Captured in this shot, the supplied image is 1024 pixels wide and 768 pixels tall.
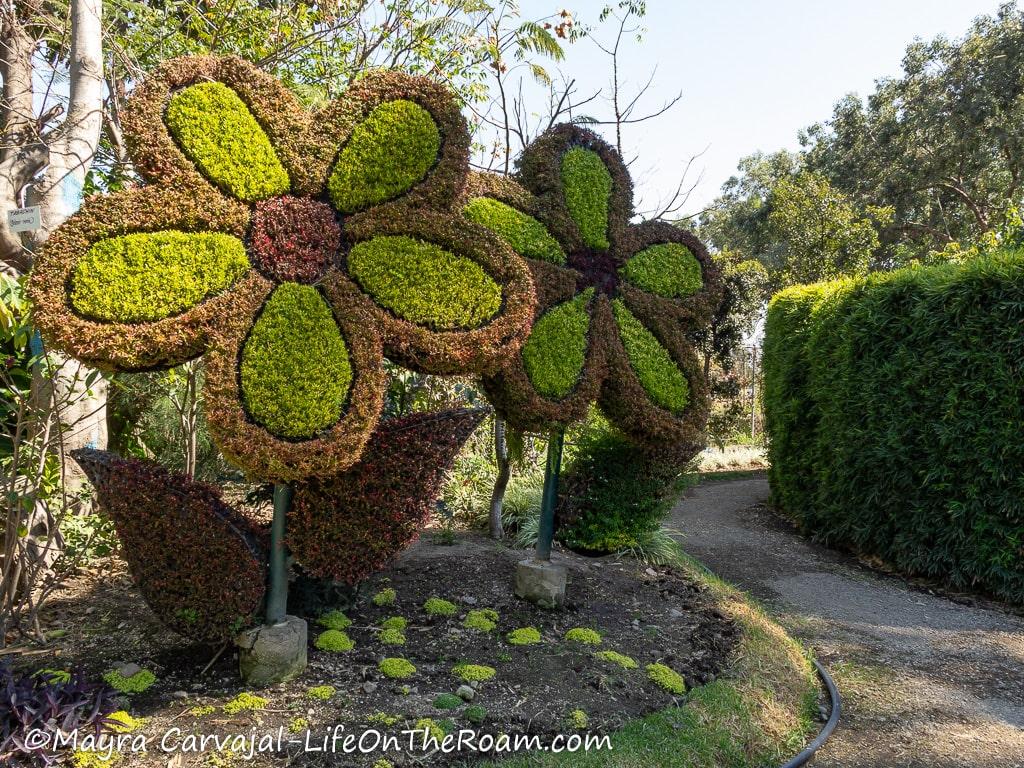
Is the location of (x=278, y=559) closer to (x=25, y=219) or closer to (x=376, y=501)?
(x=376, y=501)

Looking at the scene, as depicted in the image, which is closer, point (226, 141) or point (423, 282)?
point (226, 141)

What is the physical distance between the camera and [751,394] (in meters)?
16.1

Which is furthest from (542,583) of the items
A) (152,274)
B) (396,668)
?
(152,274)

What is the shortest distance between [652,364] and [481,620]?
1942 mm

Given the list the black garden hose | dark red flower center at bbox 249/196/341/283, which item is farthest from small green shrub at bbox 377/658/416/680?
dark red flower center at bbox 249/196/341/283

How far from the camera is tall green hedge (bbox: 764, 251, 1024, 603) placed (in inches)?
234

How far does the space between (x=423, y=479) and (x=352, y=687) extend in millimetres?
1064

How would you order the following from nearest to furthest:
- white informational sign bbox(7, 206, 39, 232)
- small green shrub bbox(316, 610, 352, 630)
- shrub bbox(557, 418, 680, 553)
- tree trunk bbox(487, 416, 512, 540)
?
1. white informational sign bbox(7, 206, 39, 232)
2. small green shrub bbox(316, 610, 352, 630)
3. shrub bbox(557, 418, 680, 553)
4. tree trunk bbox(487, 416, 512, 540)

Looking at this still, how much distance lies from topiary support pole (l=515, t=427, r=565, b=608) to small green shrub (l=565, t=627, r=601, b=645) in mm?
374

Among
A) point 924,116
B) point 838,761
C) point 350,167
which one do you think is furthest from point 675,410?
point 924,116

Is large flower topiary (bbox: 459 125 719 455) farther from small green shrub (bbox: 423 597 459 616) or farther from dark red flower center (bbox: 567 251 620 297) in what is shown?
small green shrub (bbox: 423 597 459 616)

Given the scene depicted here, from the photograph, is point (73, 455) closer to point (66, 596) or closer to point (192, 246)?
point (192, 246)

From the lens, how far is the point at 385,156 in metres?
3.34

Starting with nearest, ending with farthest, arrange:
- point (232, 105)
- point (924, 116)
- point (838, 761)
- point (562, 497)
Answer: point (232, 105)
point (838, 761)
point (562, 497)
point (924, 116)
